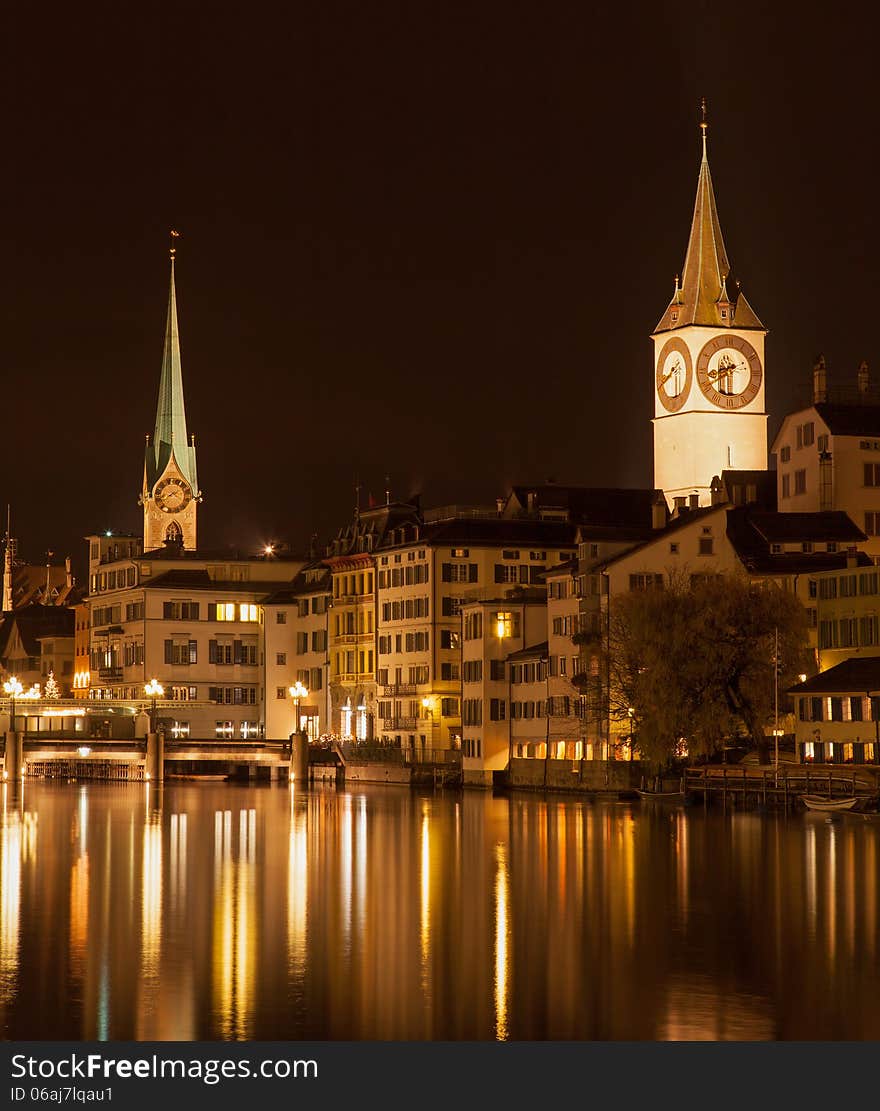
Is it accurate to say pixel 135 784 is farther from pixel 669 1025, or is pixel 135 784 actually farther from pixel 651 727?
pixel 669 1025

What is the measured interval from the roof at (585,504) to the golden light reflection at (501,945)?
77755 mm

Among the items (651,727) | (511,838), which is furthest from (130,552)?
(511,838)

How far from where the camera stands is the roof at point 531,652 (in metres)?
120

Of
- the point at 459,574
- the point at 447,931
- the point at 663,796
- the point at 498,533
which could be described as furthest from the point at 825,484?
the point at 447,931

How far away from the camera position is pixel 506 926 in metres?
50.6

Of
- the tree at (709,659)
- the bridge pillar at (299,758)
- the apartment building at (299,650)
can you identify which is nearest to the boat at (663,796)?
the tree at (709,659)

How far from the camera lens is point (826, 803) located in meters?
88.6

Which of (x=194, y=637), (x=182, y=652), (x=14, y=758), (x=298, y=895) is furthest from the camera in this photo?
(x=194, y=637)

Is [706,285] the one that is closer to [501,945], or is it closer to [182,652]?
[182,652]

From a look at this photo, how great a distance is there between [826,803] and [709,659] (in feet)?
38.2

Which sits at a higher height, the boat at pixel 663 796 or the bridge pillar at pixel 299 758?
the bridge pillar at pixel 299 758

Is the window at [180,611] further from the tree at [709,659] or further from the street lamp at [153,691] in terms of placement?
the tree at [709,659]

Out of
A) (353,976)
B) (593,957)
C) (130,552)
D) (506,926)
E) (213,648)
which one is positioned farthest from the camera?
(130,552)

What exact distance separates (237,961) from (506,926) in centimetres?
818
